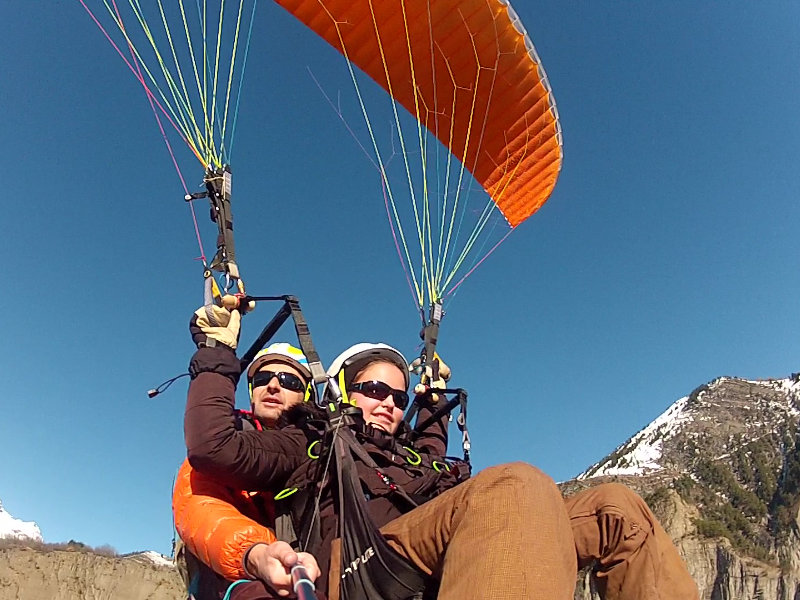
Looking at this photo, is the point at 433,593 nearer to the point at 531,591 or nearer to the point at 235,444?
the point at 531,591

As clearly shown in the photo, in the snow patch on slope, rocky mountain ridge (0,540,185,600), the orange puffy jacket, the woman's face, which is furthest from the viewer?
the snow patch on slope

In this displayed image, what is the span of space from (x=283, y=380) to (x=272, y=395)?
96 mm

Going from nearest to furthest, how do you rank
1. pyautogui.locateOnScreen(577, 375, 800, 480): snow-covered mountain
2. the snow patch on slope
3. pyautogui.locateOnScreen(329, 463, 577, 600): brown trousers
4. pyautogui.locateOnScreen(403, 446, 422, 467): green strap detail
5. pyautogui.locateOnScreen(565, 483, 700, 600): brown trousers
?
pyautogui.locateOnScreen(329, 463, 577, 600): brown trousers
pyautogui.locateOnScreen(565, 483, 700, 600): brown trousers
pyautogui.locateOnScreen(403, 446, 422, 467): green strap detail
pyautogui.locateOnScreen(577, 375, 800, 480): snow-covered mountain
the snow patch on slope

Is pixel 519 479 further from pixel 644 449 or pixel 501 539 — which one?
pixel 644 449

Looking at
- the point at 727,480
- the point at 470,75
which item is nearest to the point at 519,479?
the point at 470,75

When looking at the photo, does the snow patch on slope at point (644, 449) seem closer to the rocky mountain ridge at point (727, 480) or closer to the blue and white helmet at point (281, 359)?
the rocky mountain ridge at point (727, 480)

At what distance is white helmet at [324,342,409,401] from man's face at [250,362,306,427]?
29 centimetres

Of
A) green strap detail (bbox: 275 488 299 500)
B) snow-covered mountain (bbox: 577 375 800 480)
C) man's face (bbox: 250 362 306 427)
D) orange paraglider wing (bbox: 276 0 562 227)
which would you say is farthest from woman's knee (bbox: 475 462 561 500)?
snow-covered mountain (bbox: 577 375 800 480)

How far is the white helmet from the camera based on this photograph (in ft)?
10.3

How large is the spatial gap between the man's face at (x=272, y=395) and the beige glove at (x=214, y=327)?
2.03 ft

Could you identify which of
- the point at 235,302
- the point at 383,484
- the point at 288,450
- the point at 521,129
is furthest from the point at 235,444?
the point at 521,129

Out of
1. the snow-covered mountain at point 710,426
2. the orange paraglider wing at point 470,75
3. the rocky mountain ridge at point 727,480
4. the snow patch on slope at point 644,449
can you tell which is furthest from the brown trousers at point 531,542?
the snow patch on slope at point 644,449

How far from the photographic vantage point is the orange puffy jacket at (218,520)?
2221mm

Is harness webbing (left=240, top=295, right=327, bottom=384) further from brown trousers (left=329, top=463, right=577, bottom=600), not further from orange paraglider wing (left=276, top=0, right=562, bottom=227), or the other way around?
orange paraglider wing (left=276, top=0, right=562, bottom=227)
